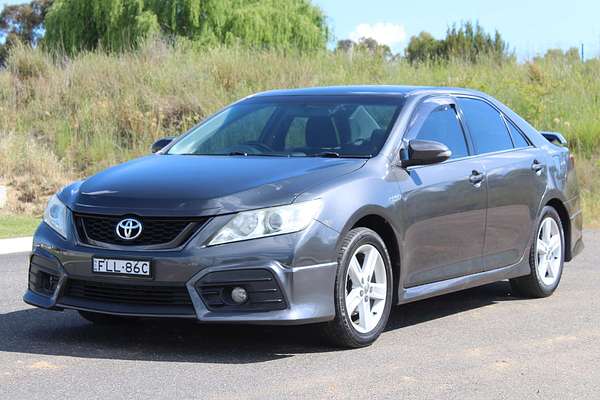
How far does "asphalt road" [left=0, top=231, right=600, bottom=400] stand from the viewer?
592 cm

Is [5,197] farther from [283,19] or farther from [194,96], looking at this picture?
[283,19]

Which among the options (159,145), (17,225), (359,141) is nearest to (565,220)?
(359,141)

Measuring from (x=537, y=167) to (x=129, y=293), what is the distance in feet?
12.3

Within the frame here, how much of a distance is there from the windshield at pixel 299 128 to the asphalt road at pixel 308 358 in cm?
119

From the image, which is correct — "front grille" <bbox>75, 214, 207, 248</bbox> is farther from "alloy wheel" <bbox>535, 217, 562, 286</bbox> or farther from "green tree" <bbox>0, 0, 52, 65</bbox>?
"green tree" <bbox>0, 0, 52, 65</bbox>

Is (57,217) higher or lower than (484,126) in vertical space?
lower

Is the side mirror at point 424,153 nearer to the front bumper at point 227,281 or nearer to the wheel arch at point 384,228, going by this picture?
the wheel arch at point 384,228

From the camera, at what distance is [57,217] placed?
23.3ft

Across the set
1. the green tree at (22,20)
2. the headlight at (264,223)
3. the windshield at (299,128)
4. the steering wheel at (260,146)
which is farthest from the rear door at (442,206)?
the green tree at (22,20)

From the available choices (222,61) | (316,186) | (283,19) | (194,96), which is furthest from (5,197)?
(283,19)

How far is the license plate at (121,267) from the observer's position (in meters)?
6.58

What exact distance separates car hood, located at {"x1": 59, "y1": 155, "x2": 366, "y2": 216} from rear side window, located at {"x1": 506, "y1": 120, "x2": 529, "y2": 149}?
223 cm

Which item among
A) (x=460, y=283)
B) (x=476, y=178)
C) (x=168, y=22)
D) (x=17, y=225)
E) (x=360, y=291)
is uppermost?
(x=168, y=22)

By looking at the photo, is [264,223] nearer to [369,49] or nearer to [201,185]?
[201,185]
